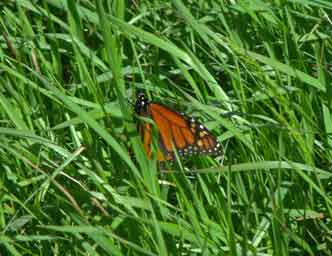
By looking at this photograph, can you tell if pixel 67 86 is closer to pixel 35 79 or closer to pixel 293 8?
pixel 35 79

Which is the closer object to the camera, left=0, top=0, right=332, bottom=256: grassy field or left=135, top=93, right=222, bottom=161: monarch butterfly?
left=0, top=0, right=332, bottom=256: grassy field

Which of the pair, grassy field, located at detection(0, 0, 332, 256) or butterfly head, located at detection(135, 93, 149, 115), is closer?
grassy field, located at detection(0, 0, 332, 256)

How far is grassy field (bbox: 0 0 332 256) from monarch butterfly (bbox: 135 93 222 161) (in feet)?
0.16

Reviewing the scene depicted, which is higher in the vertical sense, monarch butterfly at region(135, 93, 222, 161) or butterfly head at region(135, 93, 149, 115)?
butterfly head at region(135, 93, 149, 115)

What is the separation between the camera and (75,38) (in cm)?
306

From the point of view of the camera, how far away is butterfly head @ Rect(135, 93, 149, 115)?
297 cm

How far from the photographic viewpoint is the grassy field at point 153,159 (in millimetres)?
2516

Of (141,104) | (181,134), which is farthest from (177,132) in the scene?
(141,104)

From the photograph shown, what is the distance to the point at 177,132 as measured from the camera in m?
3.09

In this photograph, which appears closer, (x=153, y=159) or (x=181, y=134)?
(x=153, y=159)

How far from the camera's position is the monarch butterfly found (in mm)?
2941

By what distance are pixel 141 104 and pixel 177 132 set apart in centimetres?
15

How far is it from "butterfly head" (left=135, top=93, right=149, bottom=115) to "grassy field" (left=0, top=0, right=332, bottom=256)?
4 cm

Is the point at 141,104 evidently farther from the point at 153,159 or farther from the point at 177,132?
the point at 153,159
